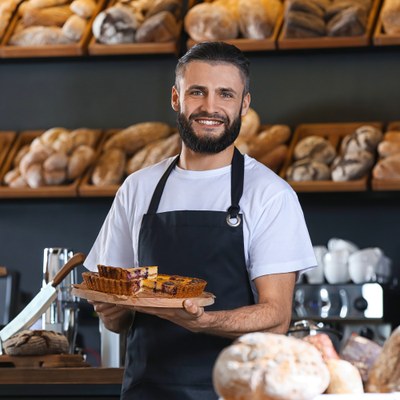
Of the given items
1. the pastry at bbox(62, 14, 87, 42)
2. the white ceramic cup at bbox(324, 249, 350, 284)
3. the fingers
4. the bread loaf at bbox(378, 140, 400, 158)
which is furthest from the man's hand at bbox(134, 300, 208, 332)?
the pastry at bbox(62, 14, 87, 42)

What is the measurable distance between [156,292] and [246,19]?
6.83 feet

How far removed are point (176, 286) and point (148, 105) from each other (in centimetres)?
235

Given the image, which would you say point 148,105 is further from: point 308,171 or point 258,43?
point 308,171

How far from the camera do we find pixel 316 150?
3689mm

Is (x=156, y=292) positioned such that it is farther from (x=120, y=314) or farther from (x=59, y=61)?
(x=59, y=61)

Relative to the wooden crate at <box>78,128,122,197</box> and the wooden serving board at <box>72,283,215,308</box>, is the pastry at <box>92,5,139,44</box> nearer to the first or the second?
the wooden crate at <box>78,128,122,197</box>

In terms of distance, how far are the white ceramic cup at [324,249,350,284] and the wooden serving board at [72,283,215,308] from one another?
1.71 m

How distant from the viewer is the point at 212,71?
2049 mm

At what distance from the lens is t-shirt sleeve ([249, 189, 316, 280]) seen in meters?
2.00

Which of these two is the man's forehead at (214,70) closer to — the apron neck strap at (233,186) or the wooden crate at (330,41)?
the apron neck strap at (233,186)

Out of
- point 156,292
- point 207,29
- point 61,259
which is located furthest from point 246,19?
point 156,292

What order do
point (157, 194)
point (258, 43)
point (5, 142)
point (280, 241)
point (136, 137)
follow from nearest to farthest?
point (280, 241) → point (157, 194) → point (258, 43) → point (136, 137) → point (5, 142)

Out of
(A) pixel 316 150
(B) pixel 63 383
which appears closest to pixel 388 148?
(A) pixel 316 150

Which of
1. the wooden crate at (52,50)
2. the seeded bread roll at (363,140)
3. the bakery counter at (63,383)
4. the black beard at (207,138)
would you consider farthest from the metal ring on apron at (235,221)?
the wooden crate at (52,50)
